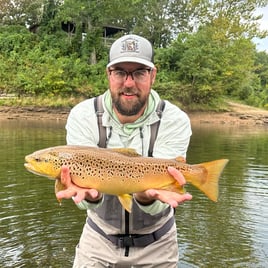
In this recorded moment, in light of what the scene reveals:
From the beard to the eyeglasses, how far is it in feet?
0.28

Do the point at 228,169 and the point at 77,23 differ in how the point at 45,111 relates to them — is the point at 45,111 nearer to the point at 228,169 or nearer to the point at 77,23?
the point at 77,23

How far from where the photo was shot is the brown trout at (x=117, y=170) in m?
2.87

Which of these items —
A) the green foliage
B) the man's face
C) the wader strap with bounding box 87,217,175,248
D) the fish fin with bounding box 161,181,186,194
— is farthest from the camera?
the green foliage

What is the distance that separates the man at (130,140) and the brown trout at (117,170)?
21 cm

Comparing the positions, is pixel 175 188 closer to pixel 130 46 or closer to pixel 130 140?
pixel 130 140

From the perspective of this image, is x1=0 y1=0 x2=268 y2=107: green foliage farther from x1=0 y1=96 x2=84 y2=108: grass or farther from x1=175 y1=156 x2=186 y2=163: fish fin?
x1=175 y1=156 x2=186 y2=163: fish fin

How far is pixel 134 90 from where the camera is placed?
3.25 meters

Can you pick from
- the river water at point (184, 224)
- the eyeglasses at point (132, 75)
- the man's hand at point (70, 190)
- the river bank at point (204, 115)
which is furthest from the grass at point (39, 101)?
the man's hand at point (70, 190)

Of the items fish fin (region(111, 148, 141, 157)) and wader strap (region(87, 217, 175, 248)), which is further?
wader strap (region(87, 217, 175, 248))

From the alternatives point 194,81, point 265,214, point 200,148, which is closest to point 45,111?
point 194,81

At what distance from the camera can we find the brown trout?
2867 millimetres

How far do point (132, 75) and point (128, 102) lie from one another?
0.19 m

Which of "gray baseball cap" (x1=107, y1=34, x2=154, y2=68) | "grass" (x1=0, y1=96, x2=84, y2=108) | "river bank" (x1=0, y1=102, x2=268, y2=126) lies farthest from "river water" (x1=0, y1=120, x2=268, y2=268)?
"grass" (x1=0, y1=96, x2=84, y2=108)

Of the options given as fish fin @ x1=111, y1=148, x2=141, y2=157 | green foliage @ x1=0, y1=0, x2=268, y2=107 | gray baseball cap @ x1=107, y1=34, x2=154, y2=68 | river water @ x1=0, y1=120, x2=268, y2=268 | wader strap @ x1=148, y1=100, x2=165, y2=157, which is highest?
green foliage @ x1=0, y1=0, x2=268, y2=107
